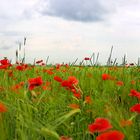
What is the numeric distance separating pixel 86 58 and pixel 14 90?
2.98 m

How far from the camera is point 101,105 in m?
2.13

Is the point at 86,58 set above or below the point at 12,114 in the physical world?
above

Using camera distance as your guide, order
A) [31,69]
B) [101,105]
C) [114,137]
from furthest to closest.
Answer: [31,69] → [101,105] → [114,137]

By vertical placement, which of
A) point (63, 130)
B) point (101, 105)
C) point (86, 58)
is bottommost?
point (63, 130)

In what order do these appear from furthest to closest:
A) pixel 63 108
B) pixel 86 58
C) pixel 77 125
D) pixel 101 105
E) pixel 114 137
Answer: pixel 86 58 → pixel 63 108 → pixel 77 125 → pixel 101 105 → pixel 114 137

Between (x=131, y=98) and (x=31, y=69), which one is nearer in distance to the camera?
(x=131, y=98)

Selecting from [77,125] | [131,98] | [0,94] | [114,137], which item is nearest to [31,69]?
[0,94]

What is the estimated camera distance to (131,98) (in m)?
3.12

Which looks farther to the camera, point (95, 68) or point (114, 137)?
point (95, 68)

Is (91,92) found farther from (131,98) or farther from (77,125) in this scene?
(77,125)

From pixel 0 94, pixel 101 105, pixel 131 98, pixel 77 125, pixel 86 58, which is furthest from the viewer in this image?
pixel 86 58

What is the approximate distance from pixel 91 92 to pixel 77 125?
94 centimetres

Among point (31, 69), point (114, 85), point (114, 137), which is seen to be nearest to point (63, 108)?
point (114, 85)

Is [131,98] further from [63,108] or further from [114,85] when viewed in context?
[63,108]
